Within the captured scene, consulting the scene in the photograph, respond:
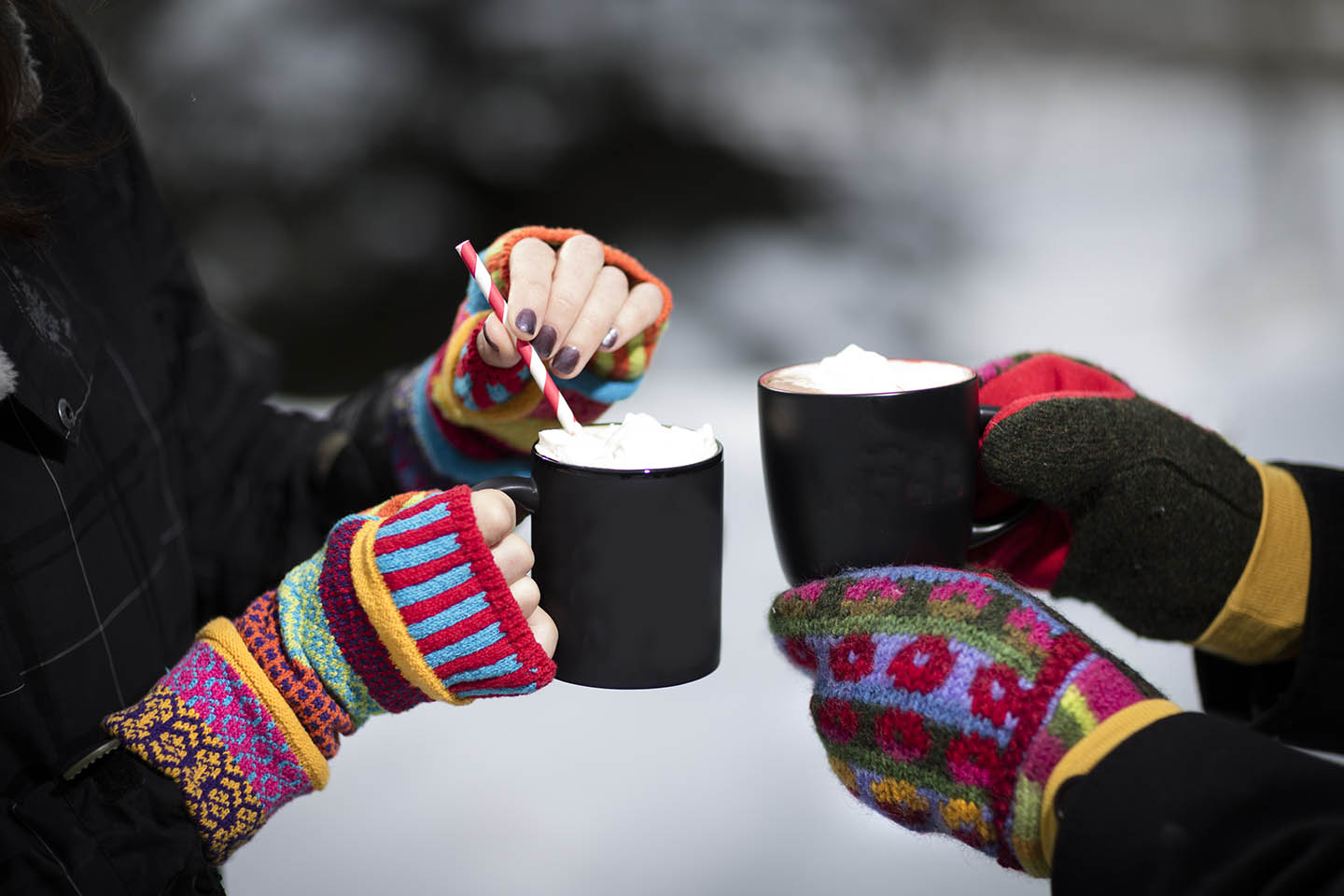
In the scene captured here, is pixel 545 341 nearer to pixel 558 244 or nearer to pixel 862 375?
pixel 558 244

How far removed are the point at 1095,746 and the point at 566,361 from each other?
443 millimetres

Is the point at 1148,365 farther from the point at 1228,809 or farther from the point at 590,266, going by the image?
the point at 1228,809

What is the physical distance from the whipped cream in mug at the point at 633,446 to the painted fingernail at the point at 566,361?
88 mm

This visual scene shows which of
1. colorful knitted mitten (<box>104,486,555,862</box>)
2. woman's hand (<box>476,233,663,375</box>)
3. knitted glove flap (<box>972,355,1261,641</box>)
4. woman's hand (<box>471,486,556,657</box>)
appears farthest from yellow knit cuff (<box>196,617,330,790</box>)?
knitted glove flap (<box>972,355,1261,641</box>)

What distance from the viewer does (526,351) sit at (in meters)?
0.80

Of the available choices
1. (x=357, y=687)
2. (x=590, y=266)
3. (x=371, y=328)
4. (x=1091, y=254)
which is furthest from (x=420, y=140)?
(x=357, y=687)

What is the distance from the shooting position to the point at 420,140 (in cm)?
228

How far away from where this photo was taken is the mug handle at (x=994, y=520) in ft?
2.60

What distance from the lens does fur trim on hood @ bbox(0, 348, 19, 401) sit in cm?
69

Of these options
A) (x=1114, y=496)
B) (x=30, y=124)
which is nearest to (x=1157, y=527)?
(x=1114, y=496)

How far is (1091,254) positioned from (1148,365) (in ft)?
1.05

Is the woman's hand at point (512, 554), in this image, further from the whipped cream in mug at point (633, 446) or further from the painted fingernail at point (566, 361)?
the painted fingernail at point (566, 361)

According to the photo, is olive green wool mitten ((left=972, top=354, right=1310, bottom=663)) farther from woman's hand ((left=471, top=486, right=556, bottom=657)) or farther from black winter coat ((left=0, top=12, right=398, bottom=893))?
black winter coat ((left=0, top=12, right=398, bottom=893))

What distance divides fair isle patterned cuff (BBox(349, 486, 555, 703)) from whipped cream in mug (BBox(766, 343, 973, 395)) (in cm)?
23
